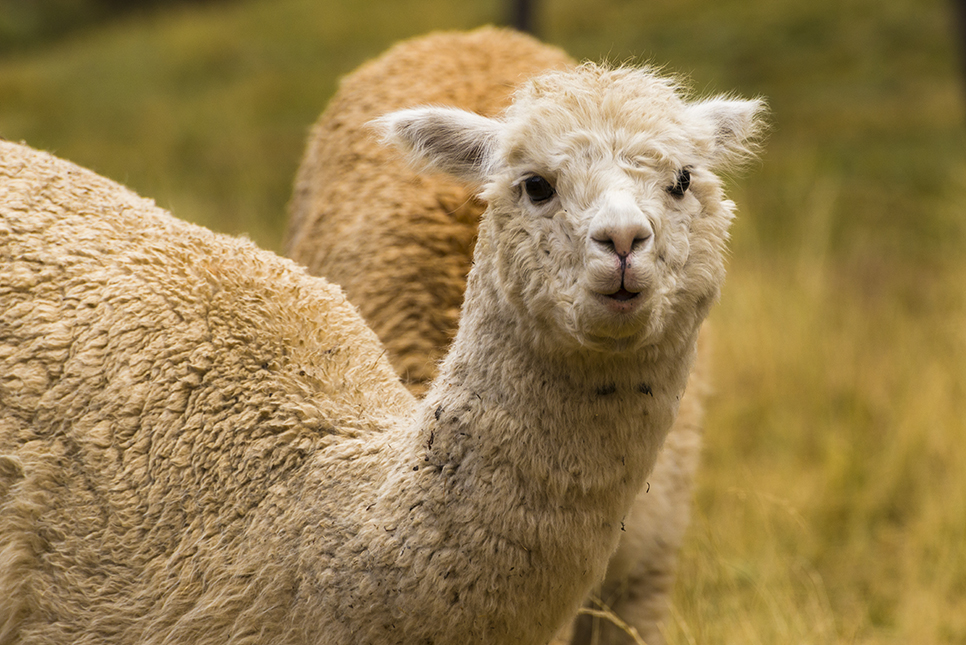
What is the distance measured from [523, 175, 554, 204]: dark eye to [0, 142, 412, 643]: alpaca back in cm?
68

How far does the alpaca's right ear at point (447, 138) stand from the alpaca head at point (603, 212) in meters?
0.01

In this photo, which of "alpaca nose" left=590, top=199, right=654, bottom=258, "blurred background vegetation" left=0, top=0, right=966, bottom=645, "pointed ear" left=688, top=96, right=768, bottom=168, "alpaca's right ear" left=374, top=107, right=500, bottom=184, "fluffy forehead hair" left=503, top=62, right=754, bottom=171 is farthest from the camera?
"blurred background vegetation" left=0, top=0, right=966, bottom=645

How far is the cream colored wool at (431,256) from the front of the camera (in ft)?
10.4

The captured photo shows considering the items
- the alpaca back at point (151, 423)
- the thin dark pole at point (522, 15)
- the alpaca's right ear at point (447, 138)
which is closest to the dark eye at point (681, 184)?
the alpaca's right ear at point (447, 138)

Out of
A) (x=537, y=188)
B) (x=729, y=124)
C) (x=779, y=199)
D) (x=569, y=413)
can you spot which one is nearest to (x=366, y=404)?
(x=569, y=413)

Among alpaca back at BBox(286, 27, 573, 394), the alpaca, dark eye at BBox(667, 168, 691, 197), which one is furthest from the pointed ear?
alpaca back at BBox(286, 27, 573, 394)

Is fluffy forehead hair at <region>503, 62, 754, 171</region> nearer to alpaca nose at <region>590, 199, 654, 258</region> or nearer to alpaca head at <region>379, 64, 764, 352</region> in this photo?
alpaca head at <region>379, 64, 764, 352</region>

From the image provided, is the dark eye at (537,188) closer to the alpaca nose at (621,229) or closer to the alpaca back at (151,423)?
the alpaca nose at (621,229)

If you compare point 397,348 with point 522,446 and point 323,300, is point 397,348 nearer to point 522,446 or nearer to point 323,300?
point 323,300

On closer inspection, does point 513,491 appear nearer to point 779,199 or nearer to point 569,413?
point 569,413

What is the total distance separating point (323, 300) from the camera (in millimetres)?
2598

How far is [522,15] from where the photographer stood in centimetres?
910

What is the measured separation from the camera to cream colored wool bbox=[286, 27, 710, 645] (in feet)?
10.4

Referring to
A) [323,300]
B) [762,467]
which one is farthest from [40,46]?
[323,300]
